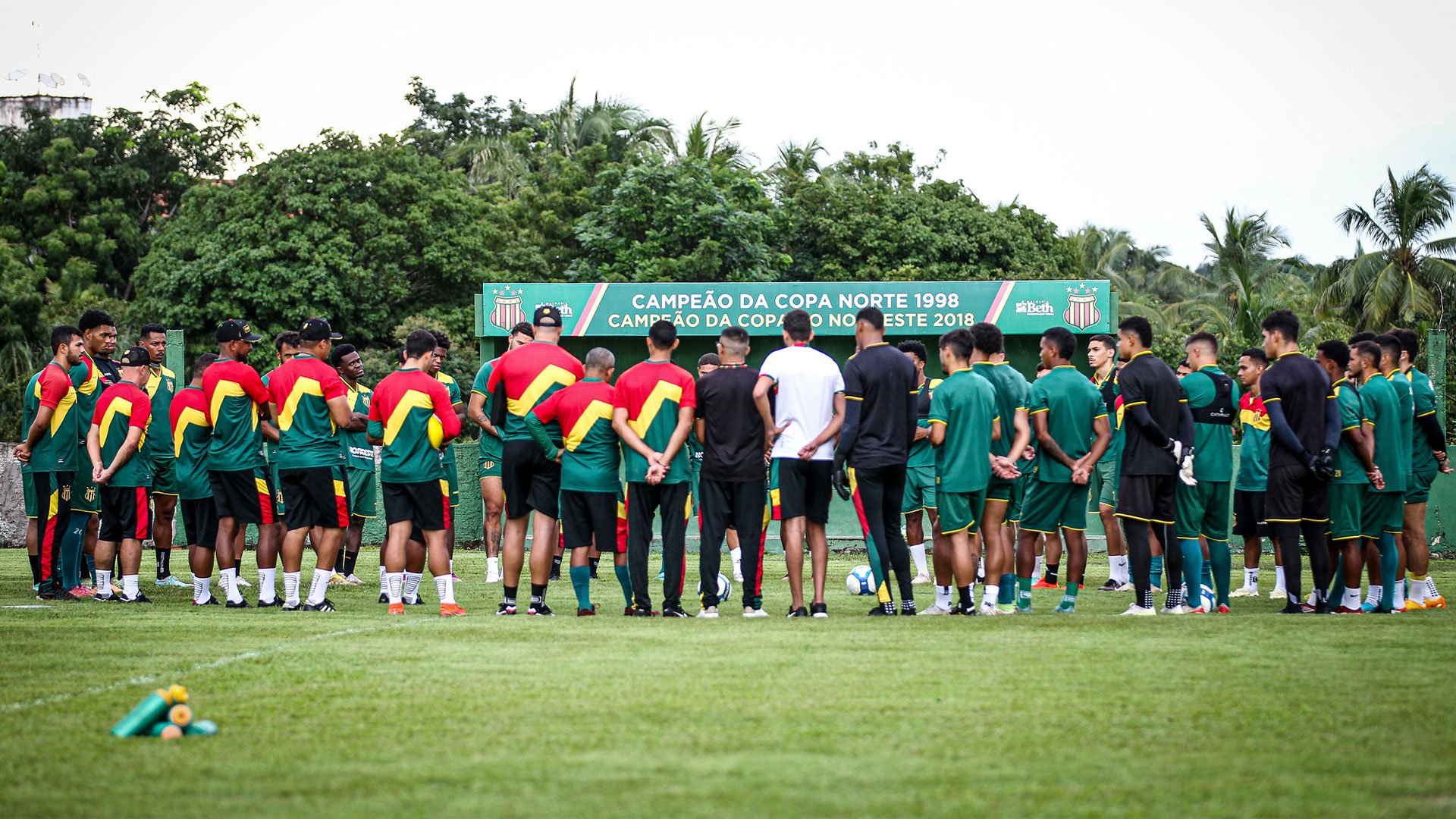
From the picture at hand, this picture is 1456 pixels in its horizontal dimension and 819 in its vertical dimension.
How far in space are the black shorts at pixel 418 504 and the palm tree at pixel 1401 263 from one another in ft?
130

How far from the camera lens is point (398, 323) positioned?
39750 mm

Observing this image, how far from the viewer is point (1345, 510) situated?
10.2 m

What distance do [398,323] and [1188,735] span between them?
36264mm

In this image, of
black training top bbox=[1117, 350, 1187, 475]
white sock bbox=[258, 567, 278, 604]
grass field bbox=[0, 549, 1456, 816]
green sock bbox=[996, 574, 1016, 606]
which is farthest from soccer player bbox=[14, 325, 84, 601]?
black training top bbox=[1117, 350, 1187, 475]

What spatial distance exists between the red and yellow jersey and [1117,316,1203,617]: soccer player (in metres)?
4.82

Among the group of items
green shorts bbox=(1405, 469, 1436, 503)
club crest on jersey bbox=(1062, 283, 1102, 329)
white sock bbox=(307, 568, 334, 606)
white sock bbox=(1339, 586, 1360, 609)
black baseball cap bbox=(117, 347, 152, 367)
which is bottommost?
white sock bbox=(1339, 586, 1360, 609)

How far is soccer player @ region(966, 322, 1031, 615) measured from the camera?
32.7ft

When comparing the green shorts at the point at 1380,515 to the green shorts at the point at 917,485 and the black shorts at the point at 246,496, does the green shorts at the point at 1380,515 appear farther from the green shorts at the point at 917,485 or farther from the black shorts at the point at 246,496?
the black shorts at the point at 246,496

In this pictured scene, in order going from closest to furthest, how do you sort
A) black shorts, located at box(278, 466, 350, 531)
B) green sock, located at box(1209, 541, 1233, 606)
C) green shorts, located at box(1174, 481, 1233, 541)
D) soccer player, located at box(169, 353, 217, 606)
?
green shorts, located at box(1174, 481, 1233, 541)
green sock, located at box(1209, 541, 1233, 606)
black shorts, located at box(278, 466, 350, 531)
soccer player, located at box(169, 353, 217, 606)

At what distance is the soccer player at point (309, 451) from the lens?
10.7m

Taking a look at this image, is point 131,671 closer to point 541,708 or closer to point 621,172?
point 541,708

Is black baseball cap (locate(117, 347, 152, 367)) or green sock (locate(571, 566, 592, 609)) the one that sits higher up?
black baseball cap (locate(117, 347, 152, 367))

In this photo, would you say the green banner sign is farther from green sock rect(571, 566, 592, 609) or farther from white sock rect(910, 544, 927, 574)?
green sock rect(571, 566, 592, 609)

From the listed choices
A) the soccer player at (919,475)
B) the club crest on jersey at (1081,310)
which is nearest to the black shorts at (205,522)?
the soccer player at (919,475)
